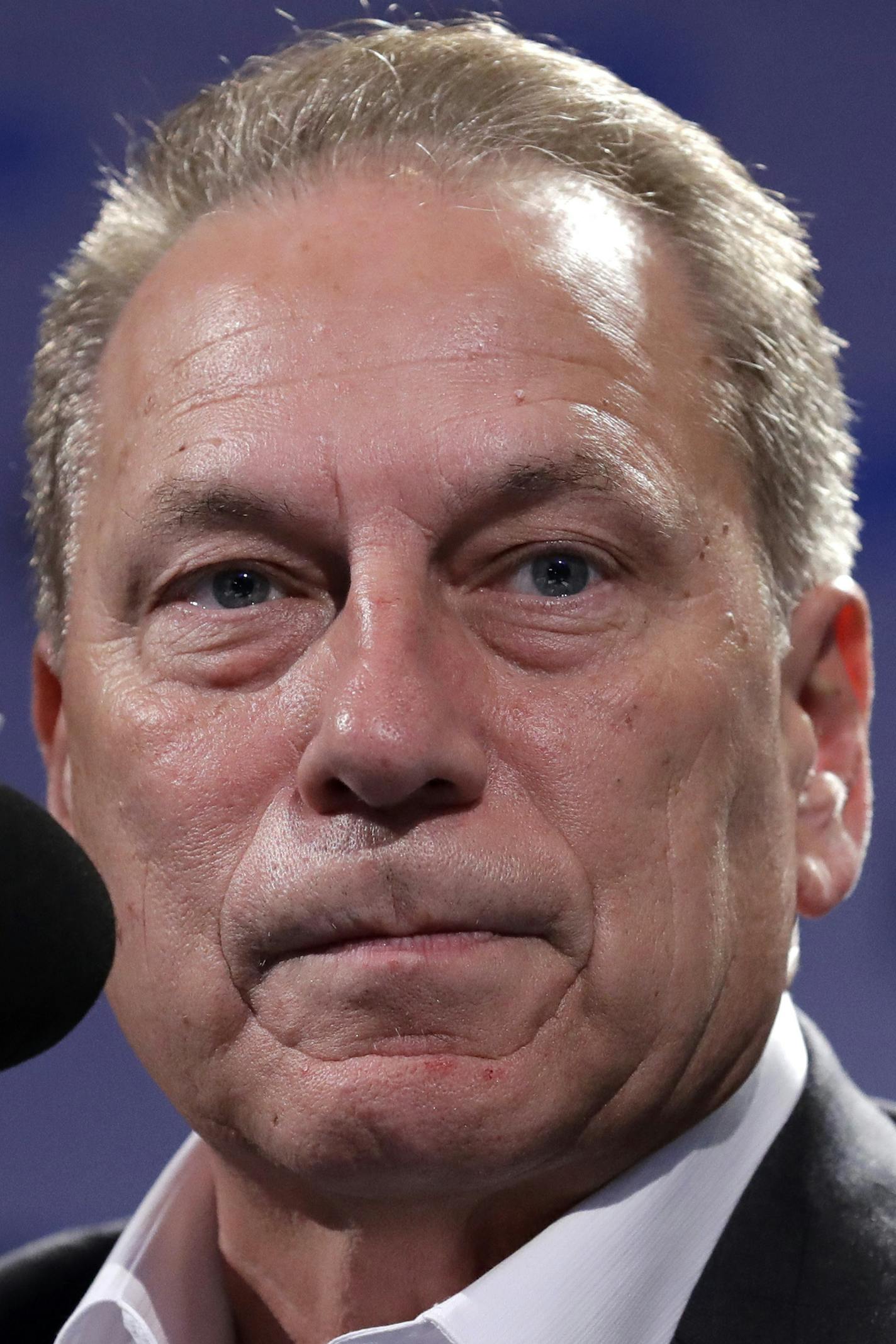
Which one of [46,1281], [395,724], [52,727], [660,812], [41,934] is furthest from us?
[46,1281]

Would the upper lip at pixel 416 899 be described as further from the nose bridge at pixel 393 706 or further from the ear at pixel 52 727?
the ear at pixel 52 727

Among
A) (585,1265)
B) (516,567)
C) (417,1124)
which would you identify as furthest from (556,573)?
(585,1265)

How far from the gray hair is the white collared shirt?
0.60m

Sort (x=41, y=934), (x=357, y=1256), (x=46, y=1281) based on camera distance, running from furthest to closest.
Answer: (x=46, y=1281), (x=357, y=1256), (x=41, y=934)

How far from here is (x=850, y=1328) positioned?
1.73 m

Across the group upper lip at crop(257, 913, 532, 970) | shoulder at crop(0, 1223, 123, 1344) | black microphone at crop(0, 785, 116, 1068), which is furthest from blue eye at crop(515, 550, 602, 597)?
shoulder at crop(0, 1223, 123, 1344)

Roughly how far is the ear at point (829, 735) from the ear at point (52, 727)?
2.94ft

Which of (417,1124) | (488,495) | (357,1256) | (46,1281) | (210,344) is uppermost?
(210,344)

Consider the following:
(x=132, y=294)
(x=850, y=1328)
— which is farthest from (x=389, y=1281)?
(x=132, y=294)

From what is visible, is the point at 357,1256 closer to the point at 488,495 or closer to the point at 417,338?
the point at 488,495

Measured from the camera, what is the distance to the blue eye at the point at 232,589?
74.2 inches

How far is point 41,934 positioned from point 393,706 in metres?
0.73

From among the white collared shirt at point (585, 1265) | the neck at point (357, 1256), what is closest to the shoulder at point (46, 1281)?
the white collared shirt at point (585, 1265)

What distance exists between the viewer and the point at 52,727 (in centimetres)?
227
